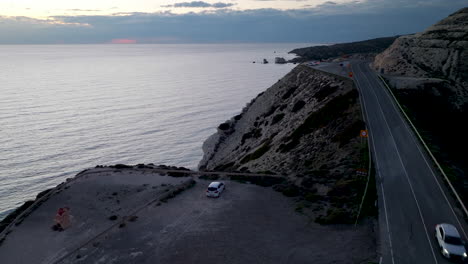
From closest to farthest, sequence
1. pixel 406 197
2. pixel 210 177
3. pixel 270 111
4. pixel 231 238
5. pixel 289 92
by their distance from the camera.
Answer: pixel 231 238, pixel 406 197, pixel 210 177, pixel 270 111, pixel 289 92

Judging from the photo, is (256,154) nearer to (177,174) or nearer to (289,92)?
(177,174)

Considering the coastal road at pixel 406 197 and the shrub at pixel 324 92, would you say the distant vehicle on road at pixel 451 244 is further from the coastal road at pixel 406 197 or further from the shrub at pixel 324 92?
the shrub at pixel 324 92

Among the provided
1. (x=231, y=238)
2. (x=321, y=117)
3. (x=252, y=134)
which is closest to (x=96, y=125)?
(x=252, y=134)

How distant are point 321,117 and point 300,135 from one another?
4481 mm

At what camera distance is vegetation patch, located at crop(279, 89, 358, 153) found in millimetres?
45125

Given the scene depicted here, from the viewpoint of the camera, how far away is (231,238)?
24.0m

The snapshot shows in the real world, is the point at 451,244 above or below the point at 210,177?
above

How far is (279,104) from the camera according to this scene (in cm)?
7256

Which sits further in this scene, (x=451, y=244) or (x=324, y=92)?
(x=324, y=92)

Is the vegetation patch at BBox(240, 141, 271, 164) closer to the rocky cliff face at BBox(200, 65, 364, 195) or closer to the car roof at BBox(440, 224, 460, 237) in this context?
the rocky cliff face at BBox(200, 65, 364, 195)

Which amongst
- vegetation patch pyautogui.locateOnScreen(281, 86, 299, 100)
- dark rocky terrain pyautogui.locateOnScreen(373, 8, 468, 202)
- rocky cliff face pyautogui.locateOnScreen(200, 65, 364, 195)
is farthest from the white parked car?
vegetation patch pyautogui.locateOnScreen(281, 86, 299, 100)

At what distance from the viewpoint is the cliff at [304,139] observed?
104 ft

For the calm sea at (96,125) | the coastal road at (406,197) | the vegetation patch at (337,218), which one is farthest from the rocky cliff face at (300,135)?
the calm sea at (96,125)

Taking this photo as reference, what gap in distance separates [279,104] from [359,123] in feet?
107
